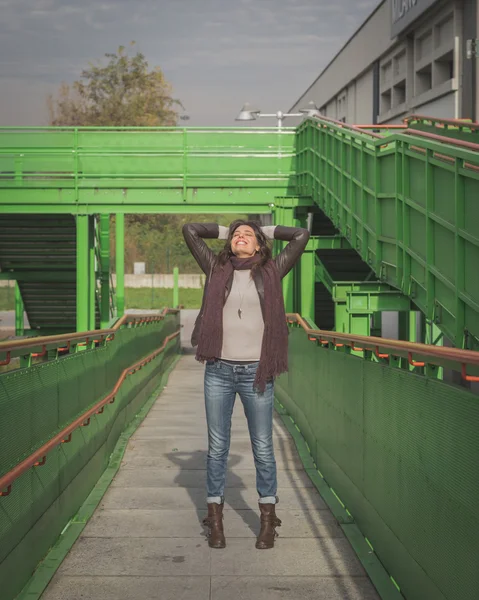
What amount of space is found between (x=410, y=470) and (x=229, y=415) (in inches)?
53.1

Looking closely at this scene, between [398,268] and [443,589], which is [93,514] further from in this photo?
[398,268]

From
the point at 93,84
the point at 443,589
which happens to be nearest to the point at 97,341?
the point at 443,589

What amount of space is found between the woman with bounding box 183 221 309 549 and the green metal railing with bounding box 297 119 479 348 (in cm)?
288

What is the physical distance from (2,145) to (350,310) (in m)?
11.2

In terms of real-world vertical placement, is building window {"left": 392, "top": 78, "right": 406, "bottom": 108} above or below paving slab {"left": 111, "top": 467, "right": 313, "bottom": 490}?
above

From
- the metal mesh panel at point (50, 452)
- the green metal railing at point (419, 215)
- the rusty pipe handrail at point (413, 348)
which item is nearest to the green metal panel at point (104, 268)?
the green metal railing at point (419, 215)

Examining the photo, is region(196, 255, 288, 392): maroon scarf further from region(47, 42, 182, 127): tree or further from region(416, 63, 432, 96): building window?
region(47, 42, 182, 127): tree

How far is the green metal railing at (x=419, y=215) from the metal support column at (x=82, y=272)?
23.7 feet

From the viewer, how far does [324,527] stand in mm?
6449

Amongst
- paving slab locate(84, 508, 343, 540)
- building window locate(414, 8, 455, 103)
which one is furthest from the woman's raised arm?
building window locate(414, 8, 455, 103)

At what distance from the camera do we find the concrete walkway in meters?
5.08

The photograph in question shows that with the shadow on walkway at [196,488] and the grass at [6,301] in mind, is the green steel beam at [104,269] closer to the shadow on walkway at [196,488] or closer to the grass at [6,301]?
the shadow on walkway at [196,488]

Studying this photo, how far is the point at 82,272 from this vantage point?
2181 cm

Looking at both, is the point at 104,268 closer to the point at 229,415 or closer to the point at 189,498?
the point at 189,498
